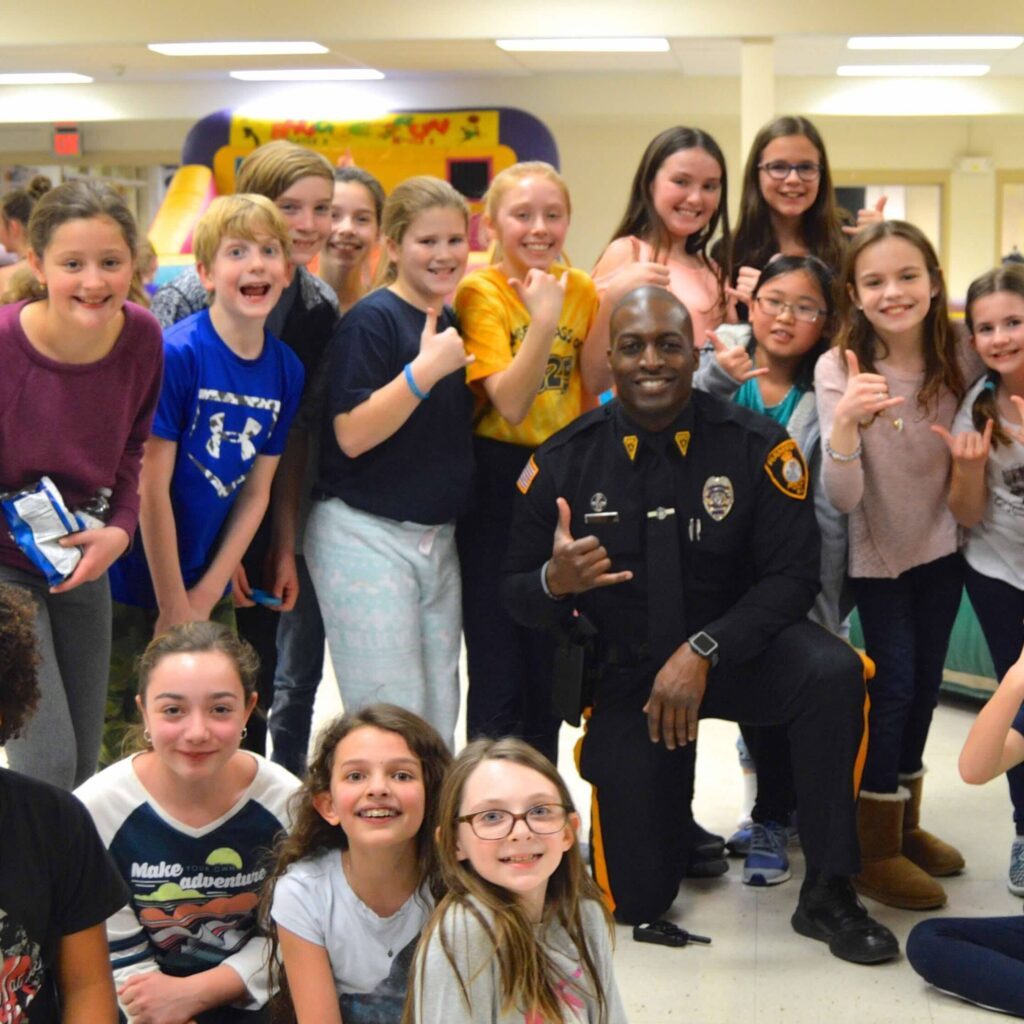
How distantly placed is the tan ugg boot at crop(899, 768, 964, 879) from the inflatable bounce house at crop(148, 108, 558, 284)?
7.28 metres

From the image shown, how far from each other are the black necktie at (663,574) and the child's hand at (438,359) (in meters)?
0.52

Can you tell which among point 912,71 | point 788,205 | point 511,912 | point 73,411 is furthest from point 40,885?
point 912,71

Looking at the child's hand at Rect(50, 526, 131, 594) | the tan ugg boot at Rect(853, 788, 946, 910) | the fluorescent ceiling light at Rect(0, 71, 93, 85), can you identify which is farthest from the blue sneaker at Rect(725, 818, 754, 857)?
the fluorescent ceiling light at Rect(0, 71, 93, 85)

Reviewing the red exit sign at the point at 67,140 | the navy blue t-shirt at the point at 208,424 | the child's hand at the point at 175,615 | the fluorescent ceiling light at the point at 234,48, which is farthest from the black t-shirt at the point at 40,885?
the red exit sign at the point at 67,140

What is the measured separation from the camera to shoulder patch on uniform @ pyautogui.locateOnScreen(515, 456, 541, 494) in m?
3.24

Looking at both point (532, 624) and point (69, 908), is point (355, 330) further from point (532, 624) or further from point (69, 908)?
point (69, 908)

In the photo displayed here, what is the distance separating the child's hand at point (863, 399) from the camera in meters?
3.12

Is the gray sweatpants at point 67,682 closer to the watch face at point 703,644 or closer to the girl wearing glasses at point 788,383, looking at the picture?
the watch face at point 703,644

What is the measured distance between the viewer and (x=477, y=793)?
2172 millimetres

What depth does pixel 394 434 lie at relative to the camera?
3203 mm

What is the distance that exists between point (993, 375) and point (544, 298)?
3.41 ft

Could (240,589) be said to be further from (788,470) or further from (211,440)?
(788,470)

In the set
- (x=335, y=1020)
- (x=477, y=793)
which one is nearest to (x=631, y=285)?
(x=477, y=793)

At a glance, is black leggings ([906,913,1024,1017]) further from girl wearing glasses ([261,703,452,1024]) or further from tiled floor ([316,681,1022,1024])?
girl wearing glasses ([261,703,452,1024])
